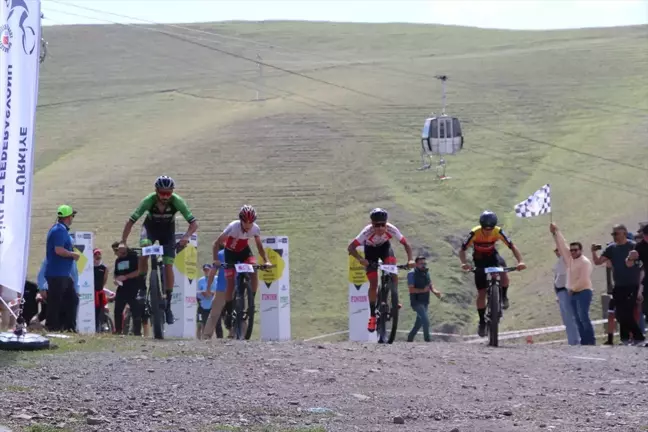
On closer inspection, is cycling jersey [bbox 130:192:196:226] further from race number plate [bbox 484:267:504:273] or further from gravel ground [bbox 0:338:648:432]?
race number plate [bbox 484:267:504:273]

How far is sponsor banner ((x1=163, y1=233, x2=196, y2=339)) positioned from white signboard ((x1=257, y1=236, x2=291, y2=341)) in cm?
151

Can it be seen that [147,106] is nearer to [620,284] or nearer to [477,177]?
[477,177]

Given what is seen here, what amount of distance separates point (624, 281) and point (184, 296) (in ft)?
30.1

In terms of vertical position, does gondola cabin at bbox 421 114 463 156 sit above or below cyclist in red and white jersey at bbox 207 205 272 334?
above

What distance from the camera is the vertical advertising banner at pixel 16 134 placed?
1174 cm

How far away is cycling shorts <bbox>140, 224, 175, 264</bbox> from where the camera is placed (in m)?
15.5

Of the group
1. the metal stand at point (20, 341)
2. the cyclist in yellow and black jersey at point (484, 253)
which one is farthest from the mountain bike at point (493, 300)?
the metal stand at point (20, 341)

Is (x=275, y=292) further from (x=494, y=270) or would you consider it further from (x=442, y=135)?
(x=442, y=135)

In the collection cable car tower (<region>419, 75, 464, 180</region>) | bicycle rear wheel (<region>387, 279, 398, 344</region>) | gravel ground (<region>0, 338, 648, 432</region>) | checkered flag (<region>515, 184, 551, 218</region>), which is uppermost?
cable car tower (<region>419, 75, 464, 180</region>)

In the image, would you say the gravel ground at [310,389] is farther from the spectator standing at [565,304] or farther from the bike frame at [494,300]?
the spectator standing at [565,304]

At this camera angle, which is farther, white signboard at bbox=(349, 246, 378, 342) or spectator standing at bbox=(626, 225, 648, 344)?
white signboard at bbox=(349, 246, 378, 342)

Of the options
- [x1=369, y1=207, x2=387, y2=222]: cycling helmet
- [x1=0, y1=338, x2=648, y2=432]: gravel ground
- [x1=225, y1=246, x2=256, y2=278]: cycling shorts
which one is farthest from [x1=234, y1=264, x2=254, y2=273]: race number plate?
[x1=0, y1=338, x2=648, y2=432]: gravel ground

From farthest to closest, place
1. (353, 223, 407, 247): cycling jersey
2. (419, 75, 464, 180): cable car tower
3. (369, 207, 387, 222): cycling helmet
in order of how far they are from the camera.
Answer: (419, 75, 464, 180): cable car tower, (353, 223, 407, 247): cycling jersey, (369, 207, 387, 222): cycling helmet

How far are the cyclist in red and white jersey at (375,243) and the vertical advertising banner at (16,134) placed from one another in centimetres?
572
